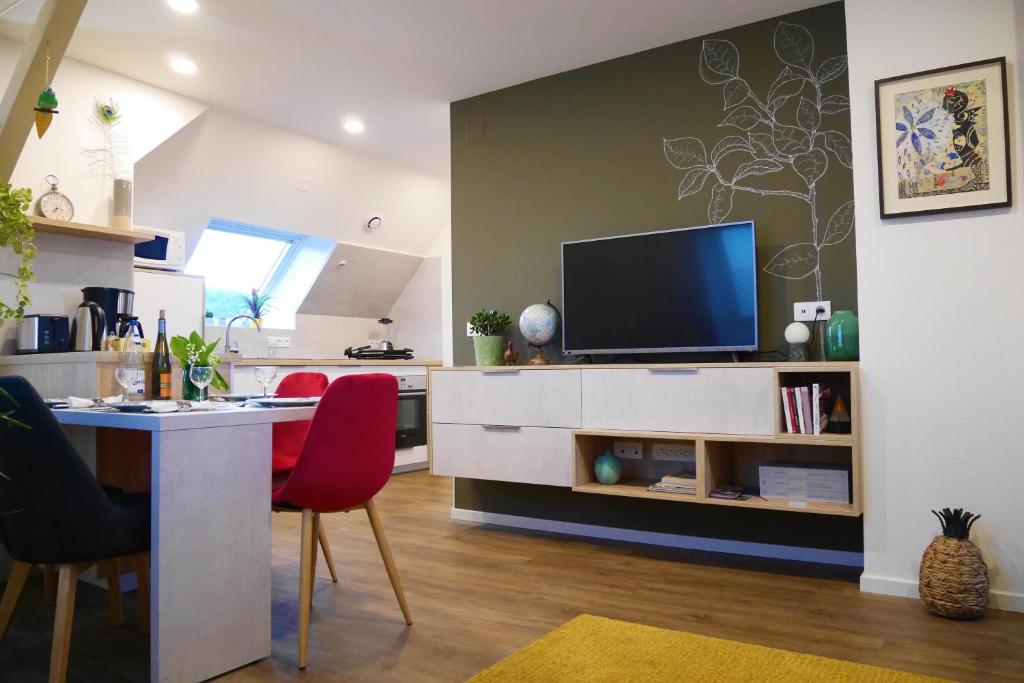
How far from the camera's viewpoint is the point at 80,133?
4.00 m

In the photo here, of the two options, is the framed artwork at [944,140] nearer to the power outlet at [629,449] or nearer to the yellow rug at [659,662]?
the power outlet at [629,449]

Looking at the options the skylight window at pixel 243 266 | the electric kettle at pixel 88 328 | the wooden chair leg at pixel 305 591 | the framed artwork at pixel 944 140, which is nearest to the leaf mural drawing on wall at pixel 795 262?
the framed artwork at pixel 944 140

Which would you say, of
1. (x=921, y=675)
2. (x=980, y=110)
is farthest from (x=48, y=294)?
(x=980, y=110)

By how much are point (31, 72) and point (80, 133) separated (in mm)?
758

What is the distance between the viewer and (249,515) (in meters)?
2.17

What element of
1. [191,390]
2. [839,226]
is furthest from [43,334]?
[839,226]

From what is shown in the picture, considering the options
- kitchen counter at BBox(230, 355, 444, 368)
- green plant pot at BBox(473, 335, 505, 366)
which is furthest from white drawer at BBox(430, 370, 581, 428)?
kitchen counter at BBox(230, 355, 444, 368)

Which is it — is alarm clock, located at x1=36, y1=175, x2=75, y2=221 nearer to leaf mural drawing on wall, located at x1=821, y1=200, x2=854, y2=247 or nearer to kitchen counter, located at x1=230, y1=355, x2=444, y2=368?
kitchen counter, located at x1=230, y1=355, x2=444, y2=368

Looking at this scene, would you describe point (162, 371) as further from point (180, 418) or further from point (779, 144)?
point (779, 144)

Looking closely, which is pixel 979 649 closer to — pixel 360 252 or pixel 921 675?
pixel 921 675

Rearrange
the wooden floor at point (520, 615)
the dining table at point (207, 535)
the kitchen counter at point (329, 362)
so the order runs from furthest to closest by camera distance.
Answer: the kitchen counter at point (329, 362) → the wooden floor at point (520, 615) → the dining table at point (207, 535)

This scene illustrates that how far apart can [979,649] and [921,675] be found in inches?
14.7

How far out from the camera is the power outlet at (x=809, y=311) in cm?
321

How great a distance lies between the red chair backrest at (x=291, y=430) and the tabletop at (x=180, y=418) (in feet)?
2.02
